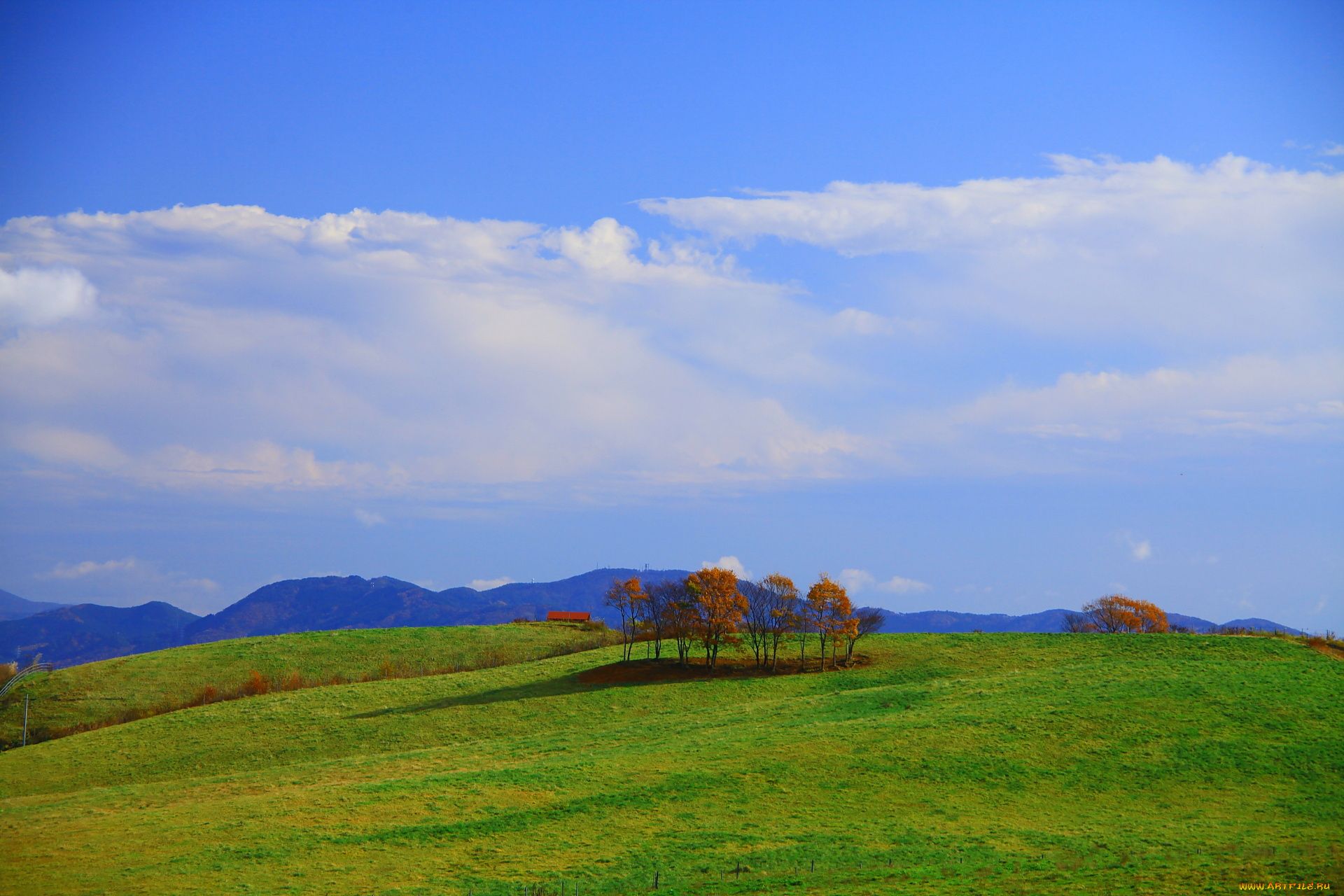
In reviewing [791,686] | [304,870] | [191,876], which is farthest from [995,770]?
[191,876]

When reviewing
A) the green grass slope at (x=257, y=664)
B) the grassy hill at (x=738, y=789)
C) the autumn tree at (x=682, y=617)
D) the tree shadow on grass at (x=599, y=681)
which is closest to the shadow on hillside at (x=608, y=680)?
the tree shadow on grass at (x=599, y=681)

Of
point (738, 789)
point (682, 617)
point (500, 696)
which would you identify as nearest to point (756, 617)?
point (682, 617)

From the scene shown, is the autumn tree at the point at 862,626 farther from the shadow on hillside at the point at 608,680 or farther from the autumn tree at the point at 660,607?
the autumn tree at the point at 660,607

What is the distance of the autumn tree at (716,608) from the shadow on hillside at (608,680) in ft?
7.61

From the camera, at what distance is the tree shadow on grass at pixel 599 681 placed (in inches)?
2621

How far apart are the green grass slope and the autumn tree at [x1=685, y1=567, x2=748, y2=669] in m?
22.7

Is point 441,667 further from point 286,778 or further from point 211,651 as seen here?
point 286,778

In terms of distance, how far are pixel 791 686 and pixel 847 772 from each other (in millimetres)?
23674

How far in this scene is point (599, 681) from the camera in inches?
2820

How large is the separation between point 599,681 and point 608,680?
77 centimetres

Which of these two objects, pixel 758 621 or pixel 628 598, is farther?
pixel 628 598

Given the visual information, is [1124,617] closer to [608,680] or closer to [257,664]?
[608,680]

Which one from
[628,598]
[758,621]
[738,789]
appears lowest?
[738,789]

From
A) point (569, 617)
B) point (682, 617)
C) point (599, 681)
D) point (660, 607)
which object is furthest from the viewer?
point (569, 617)
